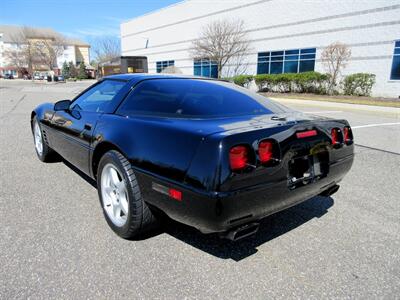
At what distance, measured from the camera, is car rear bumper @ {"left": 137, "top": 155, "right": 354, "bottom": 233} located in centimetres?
193

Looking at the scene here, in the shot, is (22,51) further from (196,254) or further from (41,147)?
(196,254)

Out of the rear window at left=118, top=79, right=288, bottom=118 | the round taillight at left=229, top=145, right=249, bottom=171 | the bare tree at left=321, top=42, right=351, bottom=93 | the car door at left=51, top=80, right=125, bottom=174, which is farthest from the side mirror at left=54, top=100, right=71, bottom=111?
the bare tree at left=321, top=42, right=351, bottom=93

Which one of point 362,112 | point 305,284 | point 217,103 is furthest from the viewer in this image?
point 362,112

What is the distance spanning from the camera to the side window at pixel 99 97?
3271 millimetres

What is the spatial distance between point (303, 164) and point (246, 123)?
0.56 meters

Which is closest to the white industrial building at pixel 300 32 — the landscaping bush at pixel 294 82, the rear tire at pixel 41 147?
the landscaping bush at pixel 294 82

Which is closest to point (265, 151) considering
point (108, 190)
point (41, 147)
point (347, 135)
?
point (347, 135)

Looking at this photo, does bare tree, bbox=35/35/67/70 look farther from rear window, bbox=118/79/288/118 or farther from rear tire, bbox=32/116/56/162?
rear window, bbox=118/79/288/118

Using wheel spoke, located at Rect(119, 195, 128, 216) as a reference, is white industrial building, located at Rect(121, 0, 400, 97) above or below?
above

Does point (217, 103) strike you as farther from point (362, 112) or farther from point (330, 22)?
point (330, 22)

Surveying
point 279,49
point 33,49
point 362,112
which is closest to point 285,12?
point 279,49

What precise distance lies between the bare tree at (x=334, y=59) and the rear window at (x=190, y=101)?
772 inches

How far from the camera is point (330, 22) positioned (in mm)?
21047

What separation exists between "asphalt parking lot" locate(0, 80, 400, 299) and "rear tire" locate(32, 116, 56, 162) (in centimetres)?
97
